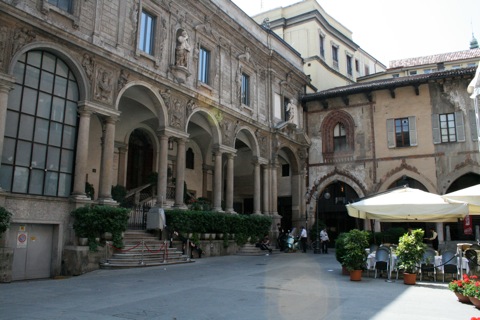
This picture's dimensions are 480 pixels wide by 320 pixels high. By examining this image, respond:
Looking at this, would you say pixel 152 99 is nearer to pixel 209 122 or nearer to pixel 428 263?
pixel 209 122

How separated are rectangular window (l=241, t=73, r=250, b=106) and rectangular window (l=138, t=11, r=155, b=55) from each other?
7230 millimetres

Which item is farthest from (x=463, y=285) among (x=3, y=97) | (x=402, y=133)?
(x=402, y=133)

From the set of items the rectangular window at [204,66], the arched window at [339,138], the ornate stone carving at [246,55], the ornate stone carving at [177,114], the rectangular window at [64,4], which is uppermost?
the ornate stone carving at [246,55]

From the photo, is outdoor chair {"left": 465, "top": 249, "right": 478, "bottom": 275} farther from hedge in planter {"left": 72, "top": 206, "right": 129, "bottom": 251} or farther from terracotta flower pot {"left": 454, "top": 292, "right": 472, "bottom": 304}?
hedge in planter {"left": 72, "top": 206, "right": 129, "bottom": 251}

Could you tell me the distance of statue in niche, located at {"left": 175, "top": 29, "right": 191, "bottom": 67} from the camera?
18.5 metres

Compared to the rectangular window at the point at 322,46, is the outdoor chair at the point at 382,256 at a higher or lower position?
lower

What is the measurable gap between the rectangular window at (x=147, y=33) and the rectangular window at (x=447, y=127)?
57.9 feet

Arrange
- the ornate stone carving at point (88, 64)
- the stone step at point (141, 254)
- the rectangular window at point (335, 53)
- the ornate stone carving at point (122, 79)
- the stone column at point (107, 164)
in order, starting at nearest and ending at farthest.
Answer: the stone step at point (141, 254) → the ornate stone carving at point (88, 64) → the stone column at point (107, 164) → the ornate stone carving at point (122, 79) → the rectangular window at point (335, 53)

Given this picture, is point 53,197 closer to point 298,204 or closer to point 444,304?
point 444,304

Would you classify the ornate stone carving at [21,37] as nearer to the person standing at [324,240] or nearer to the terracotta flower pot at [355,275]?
the terracotta flower pot at [355,275]

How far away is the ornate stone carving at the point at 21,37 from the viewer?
12.3m

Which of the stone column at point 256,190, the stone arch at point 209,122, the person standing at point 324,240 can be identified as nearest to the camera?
the stone arch at point 209,122

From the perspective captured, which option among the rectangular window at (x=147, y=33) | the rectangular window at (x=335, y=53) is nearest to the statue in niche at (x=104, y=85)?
the rectangular window at (x=147, y=33)

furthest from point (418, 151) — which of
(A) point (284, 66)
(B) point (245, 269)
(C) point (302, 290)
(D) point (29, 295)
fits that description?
(D) point (29, 295)
